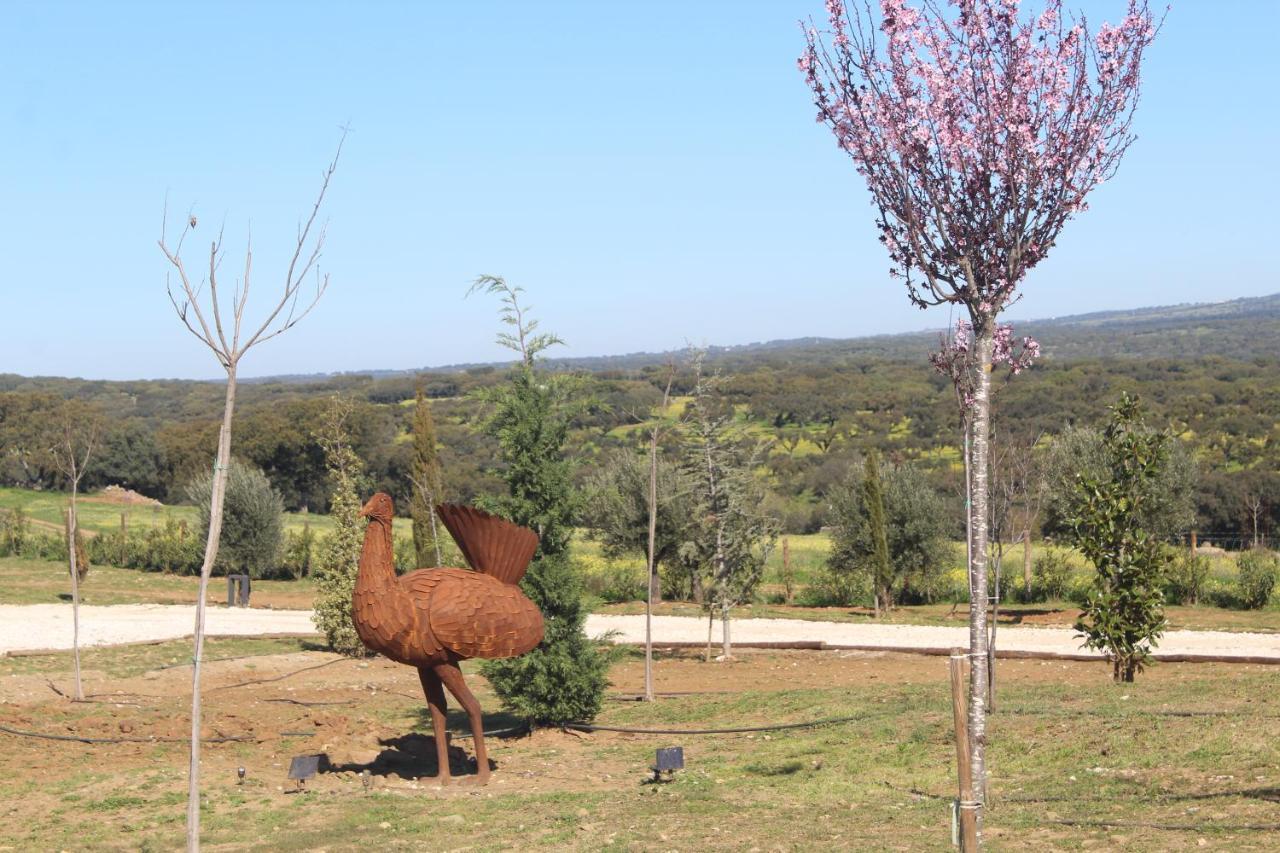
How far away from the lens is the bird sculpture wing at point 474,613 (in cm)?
1391

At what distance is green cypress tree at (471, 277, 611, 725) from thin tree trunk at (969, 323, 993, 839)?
8.04 metres

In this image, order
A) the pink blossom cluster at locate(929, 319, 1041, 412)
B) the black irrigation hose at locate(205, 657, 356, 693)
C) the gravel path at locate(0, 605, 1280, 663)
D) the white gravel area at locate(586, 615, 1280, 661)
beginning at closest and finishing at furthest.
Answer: the pink blossom cluster at locate(929, 319, 1041, 412)
the black irrigation hose at locate(205, 657, 356, 693)
the white gravel area at locate(586, 615, 1280, 661)
the gravel path at locate(0, 605, 1280, 663)

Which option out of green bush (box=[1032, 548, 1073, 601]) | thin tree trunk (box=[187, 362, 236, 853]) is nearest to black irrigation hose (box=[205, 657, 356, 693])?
thin tree trunk (box=[187, 362, 236, 853])

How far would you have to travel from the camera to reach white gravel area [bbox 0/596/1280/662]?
82.1 ft

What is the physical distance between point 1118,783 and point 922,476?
25001mm

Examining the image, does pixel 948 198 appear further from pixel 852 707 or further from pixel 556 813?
pixel 852 707

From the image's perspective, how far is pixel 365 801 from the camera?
44.6ft

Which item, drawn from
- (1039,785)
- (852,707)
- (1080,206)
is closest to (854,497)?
(852,707)

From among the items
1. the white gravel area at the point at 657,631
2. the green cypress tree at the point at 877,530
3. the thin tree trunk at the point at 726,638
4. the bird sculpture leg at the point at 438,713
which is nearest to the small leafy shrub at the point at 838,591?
the green cypress tree at the point at 877,530

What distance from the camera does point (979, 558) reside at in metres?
9.88

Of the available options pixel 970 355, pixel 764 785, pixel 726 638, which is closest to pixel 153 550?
pixel 726 638

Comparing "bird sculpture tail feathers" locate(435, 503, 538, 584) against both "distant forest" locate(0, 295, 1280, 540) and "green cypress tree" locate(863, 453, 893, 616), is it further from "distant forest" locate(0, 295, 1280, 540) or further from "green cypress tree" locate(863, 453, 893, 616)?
"distant forest" locate(0, 295, 1280, 540)

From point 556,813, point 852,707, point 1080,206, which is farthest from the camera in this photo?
point 852,707

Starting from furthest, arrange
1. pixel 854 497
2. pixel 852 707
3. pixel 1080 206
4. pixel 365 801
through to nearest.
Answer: pixel 854 497
pixel 852 707
pixel 365 801
pixel 1080 206
